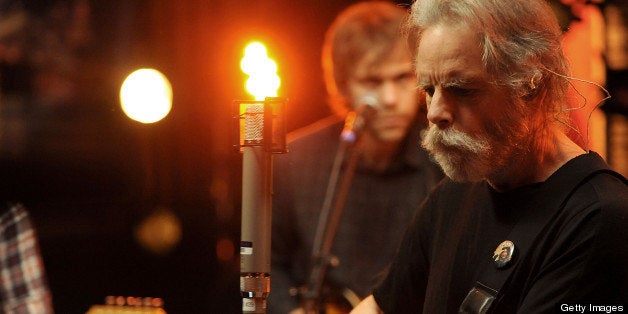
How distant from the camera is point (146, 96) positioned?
6105mm

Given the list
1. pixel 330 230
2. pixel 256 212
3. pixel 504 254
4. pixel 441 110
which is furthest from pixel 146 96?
pixel 504 254

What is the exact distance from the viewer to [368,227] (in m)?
3.71

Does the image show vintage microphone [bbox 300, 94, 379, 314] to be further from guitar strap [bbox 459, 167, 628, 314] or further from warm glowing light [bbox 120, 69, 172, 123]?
warm glowing light [bbox 120, 69, 172, 123]

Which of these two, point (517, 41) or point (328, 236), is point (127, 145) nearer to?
point (328, 236)

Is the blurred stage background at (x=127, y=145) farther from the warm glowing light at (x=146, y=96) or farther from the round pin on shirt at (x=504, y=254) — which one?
the round pin on shirt at (x=504, y=254)

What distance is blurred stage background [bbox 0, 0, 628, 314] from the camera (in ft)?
19.3

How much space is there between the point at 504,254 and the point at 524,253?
62 mm

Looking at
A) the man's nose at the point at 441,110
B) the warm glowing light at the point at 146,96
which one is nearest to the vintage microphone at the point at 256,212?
the man's nose at the point at 441,110

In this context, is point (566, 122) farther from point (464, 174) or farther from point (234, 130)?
point (234, 130)

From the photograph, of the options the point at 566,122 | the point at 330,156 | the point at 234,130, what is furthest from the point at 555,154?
the point at 330,156

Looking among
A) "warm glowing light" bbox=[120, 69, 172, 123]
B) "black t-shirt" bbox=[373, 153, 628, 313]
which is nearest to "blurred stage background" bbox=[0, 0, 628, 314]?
"warm glowing light" bbox=[120, 69, 172, 123]

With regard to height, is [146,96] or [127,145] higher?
[146,96]

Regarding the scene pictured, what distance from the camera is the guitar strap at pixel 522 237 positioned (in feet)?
7.53

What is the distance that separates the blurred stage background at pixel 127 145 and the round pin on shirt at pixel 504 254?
324cm
